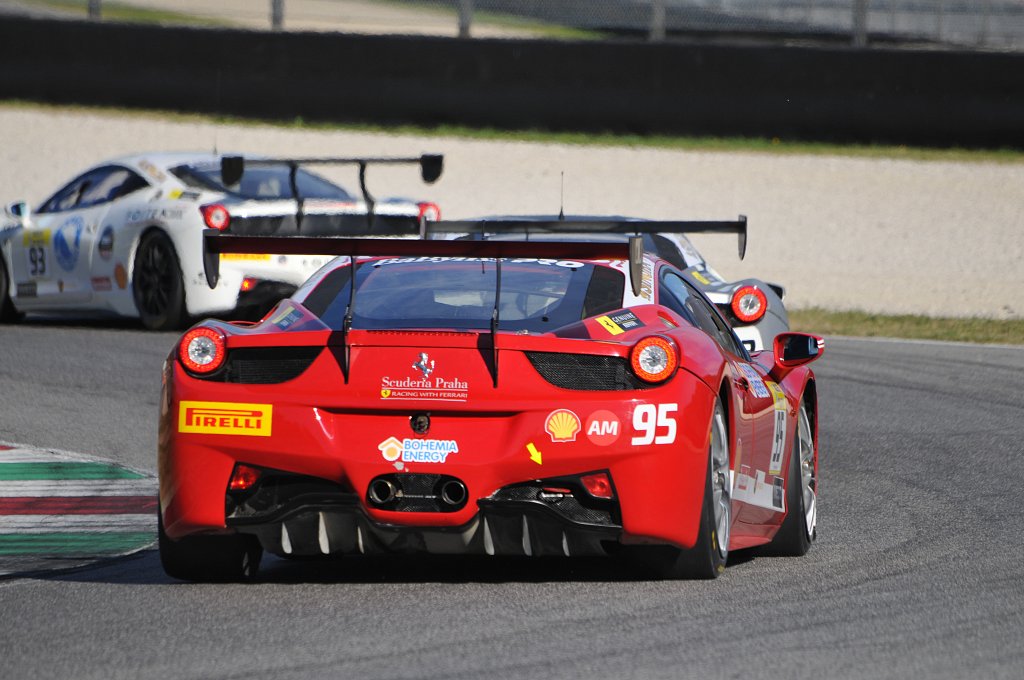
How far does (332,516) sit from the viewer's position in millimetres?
5727

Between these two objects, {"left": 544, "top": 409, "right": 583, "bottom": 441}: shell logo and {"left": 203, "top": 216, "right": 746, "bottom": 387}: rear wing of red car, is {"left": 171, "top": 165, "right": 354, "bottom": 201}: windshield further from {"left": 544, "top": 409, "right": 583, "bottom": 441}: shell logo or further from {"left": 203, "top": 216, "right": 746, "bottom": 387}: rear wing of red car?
{"left": 544, "top": 409, "right": 583, "bottom": 441}: shell logo

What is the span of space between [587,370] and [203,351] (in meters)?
1.18

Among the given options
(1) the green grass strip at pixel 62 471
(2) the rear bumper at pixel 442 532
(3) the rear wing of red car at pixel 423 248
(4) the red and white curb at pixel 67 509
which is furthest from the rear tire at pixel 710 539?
(1) the green grass strip at pixel 62 471

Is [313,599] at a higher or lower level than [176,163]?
lower

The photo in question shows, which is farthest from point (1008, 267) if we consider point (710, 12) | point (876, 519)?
point (876, 519)

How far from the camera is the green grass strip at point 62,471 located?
8727 mm

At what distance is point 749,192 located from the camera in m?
22.2

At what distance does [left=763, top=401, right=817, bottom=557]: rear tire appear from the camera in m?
6.88

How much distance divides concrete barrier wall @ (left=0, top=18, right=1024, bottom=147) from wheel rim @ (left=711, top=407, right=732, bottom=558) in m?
15.5

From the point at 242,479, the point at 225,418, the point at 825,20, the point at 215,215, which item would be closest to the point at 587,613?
the point at 242,479

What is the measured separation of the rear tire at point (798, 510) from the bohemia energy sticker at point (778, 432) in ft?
0.31

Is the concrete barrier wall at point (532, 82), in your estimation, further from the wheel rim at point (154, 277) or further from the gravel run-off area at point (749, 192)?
the wheel rim at point (154, 277)

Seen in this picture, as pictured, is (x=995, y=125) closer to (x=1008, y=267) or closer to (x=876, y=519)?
(x=1008, y=267)

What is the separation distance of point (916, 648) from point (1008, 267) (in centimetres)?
1445
